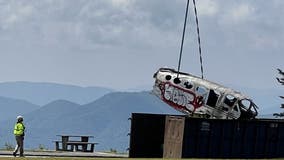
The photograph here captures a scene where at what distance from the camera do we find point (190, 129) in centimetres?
3853

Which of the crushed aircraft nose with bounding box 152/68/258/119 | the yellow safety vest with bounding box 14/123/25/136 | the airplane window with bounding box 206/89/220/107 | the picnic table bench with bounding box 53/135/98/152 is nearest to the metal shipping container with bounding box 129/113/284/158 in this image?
the crushed aircraft nose with bounding box 152/68/258/119

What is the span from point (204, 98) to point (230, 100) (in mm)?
1242

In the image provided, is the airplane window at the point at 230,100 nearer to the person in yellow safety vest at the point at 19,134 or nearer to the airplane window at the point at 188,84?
the airplane window at the point at 188,84

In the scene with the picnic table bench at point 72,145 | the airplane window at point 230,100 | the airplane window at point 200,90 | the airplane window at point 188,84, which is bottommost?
the picnic table bench at point 72,145

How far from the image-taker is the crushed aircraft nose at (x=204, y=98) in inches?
1708

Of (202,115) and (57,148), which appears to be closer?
(202,115)

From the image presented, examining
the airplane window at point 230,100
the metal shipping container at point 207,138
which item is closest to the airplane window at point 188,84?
the airplane window at point 230,100

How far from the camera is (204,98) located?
43812 millimetres

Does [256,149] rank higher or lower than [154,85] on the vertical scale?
→ lower

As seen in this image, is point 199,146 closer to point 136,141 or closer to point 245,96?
point 136,141

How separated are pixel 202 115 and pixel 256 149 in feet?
14.3

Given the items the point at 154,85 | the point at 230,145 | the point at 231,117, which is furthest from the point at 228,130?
the point at 154,85

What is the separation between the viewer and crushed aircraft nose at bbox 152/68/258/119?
43.4 metres

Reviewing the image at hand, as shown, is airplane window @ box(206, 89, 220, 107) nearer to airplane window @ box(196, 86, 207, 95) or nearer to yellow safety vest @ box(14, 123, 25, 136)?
airplane window @ box(196, 86, 207, 95)
